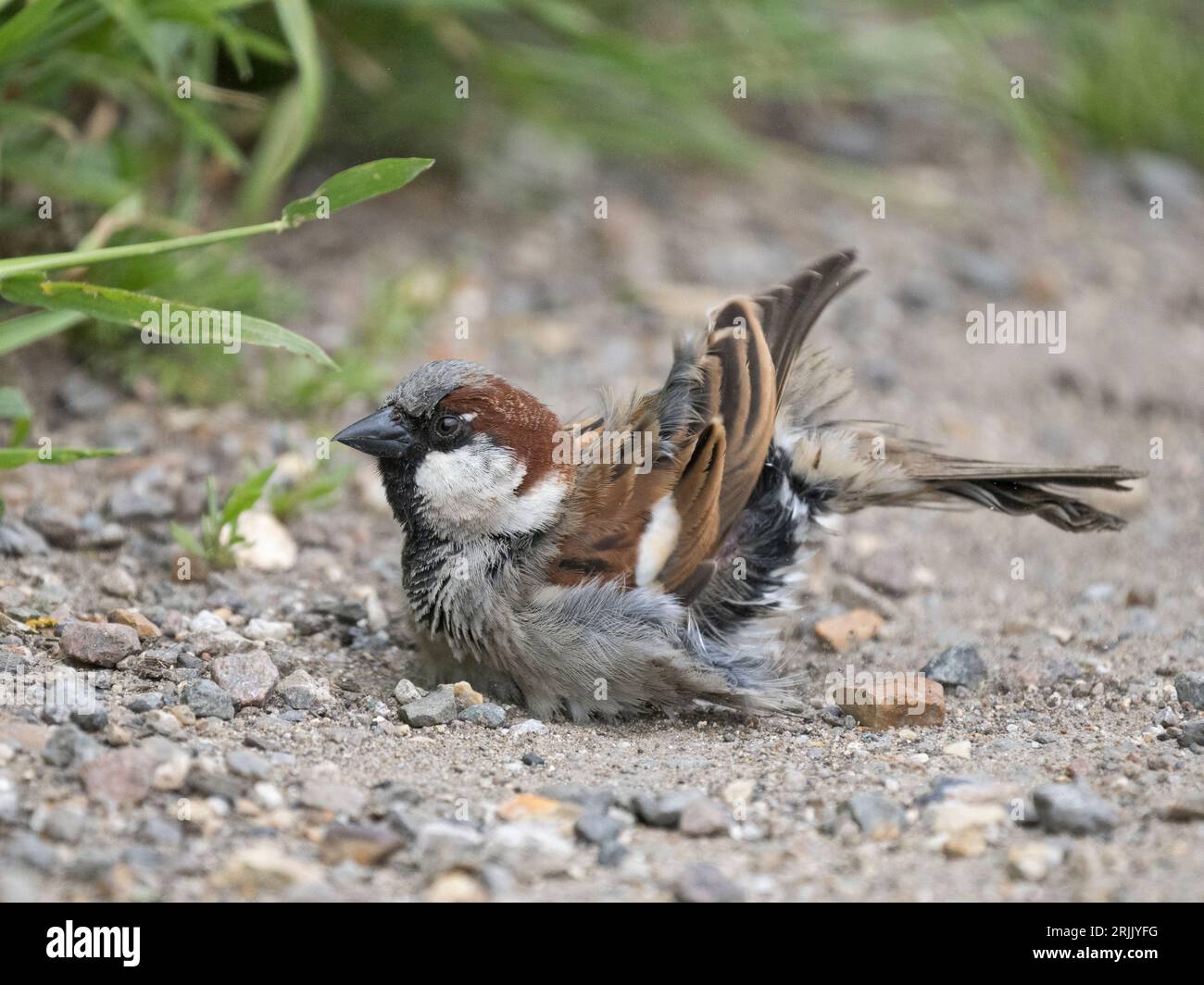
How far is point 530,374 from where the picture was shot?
16.8ft

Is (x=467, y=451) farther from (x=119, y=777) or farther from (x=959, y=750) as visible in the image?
(x=959, y=750)

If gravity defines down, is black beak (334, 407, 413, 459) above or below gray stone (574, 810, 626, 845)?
above

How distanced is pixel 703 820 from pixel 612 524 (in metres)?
0.97

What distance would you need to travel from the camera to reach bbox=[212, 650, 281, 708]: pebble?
3.04m

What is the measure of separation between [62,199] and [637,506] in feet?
7.41

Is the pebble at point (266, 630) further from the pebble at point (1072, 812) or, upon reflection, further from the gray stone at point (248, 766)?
the pebble at point (1072, 812)

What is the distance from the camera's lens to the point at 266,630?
3.49 metres

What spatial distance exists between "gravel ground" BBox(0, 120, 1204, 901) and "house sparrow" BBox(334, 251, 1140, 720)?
15cm

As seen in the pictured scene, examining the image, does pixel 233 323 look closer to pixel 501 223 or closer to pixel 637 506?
pixel 637 506

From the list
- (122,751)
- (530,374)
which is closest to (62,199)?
(530,374)

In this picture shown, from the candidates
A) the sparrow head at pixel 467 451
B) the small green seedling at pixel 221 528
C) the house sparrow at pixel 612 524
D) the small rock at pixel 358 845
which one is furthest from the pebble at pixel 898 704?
the small green seedling at pixel 221 528

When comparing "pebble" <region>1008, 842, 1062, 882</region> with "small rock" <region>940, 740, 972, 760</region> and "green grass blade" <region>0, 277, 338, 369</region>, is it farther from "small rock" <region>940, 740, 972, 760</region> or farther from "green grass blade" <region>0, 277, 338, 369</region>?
"green grass blade" <region>0, 277, 338, 369</region>

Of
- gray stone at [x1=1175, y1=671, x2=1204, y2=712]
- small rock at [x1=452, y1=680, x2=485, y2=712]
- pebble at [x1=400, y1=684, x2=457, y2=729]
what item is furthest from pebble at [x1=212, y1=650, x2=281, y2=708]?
gray stone at [x1=1175, y1=671, x2=1204, y2=712]

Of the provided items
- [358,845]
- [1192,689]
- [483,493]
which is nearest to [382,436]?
[483,493]
